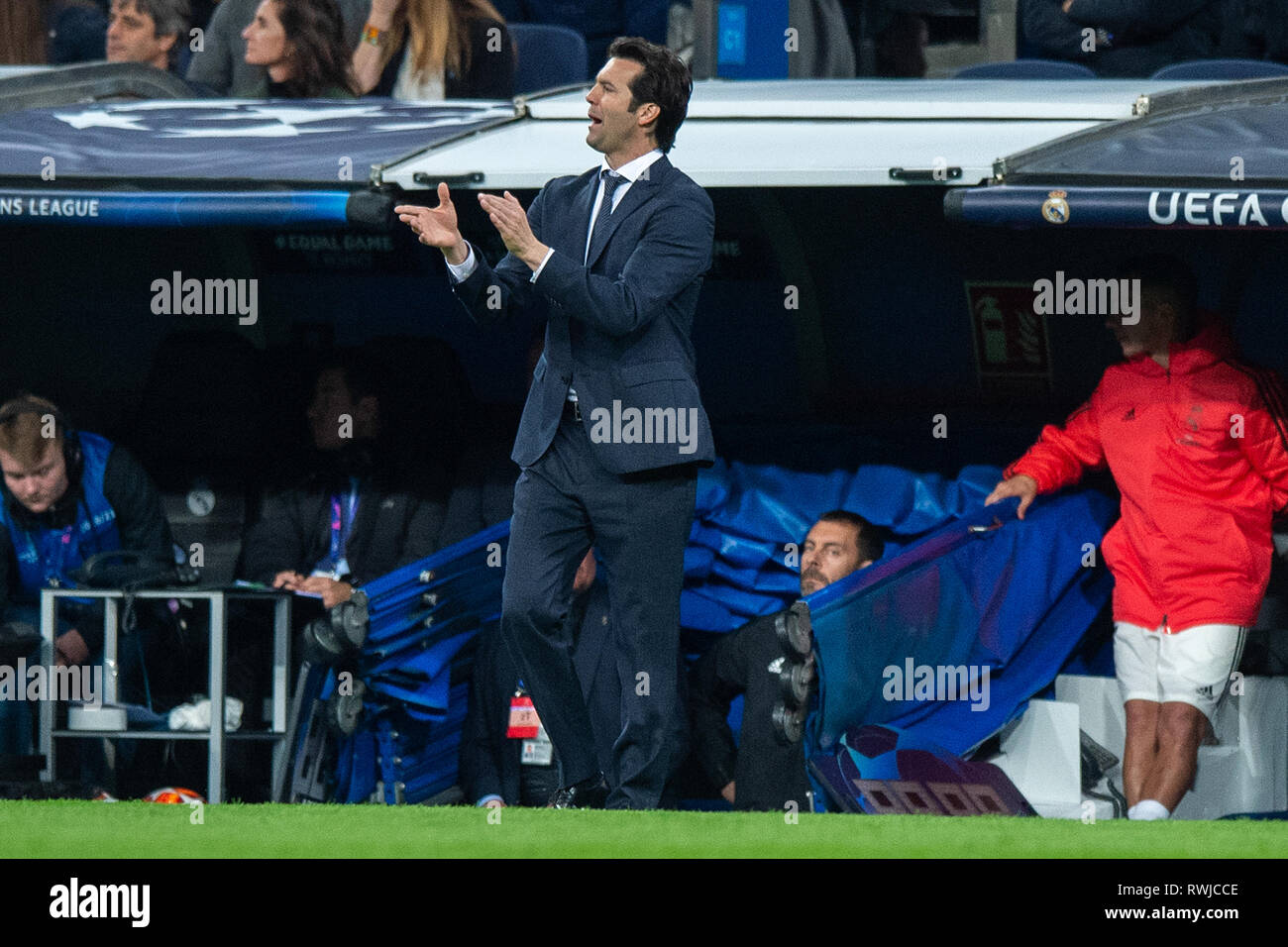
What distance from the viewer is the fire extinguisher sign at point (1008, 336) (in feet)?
24.2

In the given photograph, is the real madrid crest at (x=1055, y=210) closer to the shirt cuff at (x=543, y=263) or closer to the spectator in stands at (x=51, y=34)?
the shirt cuff at (x=543, y=263)

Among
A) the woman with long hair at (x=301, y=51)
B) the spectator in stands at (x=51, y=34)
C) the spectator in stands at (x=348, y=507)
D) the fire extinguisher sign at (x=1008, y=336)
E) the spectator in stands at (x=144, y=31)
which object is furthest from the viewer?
the spectator in stands at (x=51, y=34)

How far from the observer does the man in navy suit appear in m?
4.70

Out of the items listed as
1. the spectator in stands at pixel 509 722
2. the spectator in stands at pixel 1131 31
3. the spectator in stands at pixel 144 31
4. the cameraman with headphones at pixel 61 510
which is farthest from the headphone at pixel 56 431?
the spectator in stands at pixel 1131 31

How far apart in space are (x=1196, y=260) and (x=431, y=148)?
2.50m

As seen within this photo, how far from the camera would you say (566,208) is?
491 centimetres

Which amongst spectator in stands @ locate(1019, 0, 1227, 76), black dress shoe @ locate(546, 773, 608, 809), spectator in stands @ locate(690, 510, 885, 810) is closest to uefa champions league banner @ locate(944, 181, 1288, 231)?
spectator in stands @ locate(690, 510, 885, 810)

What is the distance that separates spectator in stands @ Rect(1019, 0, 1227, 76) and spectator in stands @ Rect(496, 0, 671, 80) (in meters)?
1.52

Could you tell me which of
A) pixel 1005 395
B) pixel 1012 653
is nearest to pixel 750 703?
Result: pixel 1012 653

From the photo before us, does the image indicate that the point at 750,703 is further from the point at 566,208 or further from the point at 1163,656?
the point at 566,208

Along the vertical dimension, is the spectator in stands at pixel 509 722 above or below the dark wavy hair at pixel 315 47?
below

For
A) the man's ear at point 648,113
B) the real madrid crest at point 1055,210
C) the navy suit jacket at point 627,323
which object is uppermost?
the man's ear at point 648,113

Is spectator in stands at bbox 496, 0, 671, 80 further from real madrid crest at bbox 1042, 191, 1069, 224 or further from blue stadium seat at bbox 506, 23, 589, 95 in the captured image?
real madrid crest at bbox 1042, 191, 1069, 224

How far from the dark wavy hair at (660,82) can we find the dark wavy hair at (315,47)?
10.2ft
